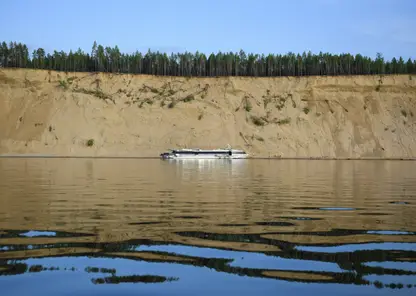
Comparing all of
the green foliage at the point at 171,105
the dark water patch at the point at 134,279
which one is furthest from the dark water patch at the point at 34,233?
the green foliage at the point at 171,105

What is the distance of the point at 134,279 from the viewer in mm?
8781

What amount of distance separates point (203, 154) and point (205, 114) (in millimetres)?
14907

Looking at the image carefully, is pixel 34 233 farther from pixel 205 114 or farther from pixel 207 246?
pixel 205 114

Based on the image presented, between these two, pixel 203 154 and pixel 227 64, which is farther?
pixel 227 64

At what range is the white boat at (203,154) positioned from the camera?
104m

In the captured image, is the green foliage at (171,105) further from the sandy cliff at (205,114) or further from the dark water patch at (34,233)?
the dark water patch at (34,233)

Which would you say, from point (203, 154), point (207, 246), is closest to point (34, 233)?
point (207, 246)

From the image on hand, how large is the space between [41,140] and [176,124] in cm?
2567

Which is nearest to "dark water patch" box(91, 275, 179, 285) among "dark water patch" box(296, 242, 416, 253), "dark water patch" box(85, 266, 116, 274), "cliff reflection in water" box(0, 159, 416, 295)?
"cliff reflection in water" box(0, 159, 416, 295)

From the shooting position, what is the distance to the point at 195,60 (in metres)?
139

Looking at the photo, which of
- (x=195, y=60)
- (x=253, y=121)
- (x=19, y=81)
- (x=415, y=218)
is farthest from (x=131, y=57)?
(x=415, y=218)

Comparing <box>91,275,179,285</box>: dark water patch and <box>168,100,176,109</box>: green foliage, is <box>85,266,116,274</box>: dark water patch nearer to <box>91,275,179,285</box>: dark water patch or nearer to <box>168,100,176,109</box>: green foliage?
<box>91,275,179,285</box>: dark water patch

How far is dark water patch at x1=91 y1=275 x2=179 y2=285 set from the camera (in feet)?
28.3

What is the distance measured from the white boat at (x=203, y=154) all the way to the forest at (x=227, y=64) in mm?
35174
